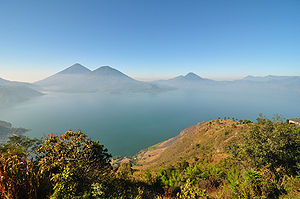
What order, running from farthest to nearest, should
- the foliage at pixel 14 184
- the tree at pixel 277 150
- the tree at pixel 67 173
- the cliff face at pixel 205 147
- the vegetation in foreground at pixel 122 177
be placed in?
the cliff face at pixel 205 147
the tree at pixel 277 150
the tree at pixel 67 173
the vegetation in foreground at pixel 122 177
the foliage at pixel 14 184

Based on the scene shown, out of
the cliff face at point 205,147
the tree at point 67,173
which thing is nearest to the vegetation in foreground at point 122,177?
the tree at point 67,173

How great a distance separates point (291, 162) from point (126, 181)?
1076 cm

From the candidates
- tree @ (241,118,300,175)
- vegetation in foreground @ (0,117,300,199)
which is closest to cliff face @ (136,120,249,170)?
tree @ (241,118,300,175)

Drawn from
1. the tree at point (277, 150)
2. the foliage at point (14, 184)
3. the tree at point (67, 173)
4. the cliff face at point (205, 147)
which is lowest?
the cliff face at point (205, 147)

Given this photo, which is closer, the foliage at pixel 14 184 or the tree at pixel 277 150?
the foliage at pixel 14 184

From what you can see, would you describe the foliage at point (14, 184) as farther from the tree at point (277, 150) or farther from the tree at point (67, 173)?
the tree at point (277, 150)

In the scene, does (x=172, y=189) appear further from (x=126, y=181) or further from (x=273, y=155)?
(x=273, y=155)

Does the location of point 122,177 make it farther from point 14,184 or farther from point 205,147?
point 205,147

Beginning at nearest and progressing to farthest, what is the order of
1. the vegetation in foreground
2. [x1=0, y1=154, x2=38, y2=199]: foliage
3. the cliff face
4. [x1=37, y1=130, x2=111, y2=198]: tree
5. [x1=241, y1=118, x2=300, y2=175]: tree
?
1. [x1=0, y1=154, x2=38, y2=199]: foliage
2. the vegetation in foreground
3. [x1=37, y1=130, x2=111, y2=198]: tree
4. [x1=241, y1=118, x2=300, y2=175]: tree
5. the cliff face

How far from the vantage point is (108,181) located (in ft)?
19.5

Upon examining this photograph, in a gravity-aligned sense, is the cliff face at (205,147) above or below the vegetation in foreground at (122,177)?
below

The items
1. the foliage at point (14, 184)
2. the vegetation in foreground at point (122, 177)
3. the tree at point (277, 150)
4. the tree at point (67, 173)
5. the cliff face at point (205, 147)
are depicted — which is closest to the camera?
the foliage at point (14, 184)

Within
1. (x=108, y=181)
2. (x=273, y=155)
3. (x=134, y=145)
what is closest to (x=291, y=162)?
(x=273, y=155)

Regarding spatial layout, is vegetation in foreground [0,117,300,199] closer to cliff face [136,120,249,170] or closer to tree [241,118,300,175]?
tree [241,118,300,175]
